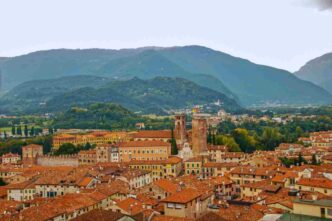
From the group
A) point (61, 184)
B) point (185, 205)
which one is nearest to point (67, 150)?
point (61, 184)

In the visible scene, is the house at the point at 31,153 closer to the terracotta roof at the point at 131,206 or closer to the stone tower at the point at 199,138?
the stone tower at the point at 199,138

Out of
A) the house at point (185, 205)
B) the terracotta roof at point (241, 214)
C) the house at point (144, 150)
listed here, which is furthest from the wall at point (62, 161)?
the terracotta roof at point (241, 214)

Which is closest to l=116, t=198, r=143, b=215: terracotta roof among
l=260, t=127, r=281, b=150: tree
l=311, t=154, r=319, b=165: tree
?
l=311, t=154, r=319, b=165: tree

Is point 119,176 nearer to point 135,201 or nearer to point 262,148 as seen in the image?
point 135,201

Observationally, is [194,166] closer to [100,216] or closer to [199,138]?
[199,138]

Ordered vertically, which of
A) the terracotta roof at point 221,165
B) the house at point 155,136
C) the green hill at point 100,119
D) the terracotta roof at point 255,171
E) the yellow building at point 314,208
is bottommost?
the terracotta roof at point 221,165

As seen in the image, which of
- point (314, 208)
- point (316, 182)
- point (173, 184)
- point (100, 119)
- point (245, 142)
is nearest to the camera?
point (314, 208)

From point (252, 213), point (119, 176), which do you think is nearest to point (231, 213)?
point (252, 213)

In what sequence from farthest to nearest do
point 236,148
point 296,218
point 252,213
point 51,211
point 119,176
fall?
point 236,148 < point 119,176 < point 51,211 < point 252,213 < point 296,218
